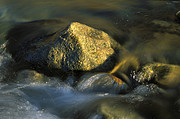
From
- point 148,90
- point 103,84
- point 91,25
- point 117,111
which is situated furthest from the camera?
point 91,25

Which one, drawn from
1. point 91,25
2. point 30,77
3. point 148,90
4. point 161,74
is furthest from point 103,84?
point 91,25

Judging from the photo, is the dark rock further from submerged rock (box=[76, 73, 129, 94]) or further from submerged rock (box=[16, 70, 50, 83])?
submerged rock (box=[16, 70, 50, 83])

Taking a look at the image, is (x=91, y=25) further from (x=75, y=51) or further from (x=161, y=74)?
(x=161, y=74)

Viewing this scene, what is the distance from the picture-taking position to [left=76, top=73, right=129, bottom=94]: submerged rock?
4.24 meters

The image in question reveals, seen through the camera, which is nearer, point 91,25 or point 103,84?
point 103,84

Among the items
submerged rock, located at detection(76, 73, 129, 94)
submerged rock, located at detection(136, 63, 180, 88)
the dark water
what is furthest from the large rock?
submerged rock, located at detection(136, 63, 180, 88)

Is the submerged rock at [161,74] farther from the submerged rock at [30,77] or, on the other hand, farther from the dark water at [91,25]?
the submerged rock at [30,77]

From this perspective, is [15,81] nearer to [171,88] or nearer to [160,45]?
[171,88]

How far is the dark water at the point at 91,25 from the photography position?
12.7 ft

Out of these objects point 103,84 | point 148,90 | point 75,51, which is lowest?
point 148,90

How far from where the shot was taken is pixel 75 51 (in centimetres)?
468

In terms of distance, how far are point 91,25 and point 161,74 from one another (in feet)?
10.9

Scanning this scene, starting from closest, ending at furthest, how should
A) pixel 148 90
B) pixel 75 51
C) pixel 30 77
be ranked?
pixel 148 90 < pixel 75 51 < pixel 30 77

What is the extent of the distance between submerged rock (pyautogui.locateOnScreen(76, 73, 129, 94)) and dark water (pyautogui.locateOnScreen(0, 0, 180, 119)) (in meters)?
0.13
